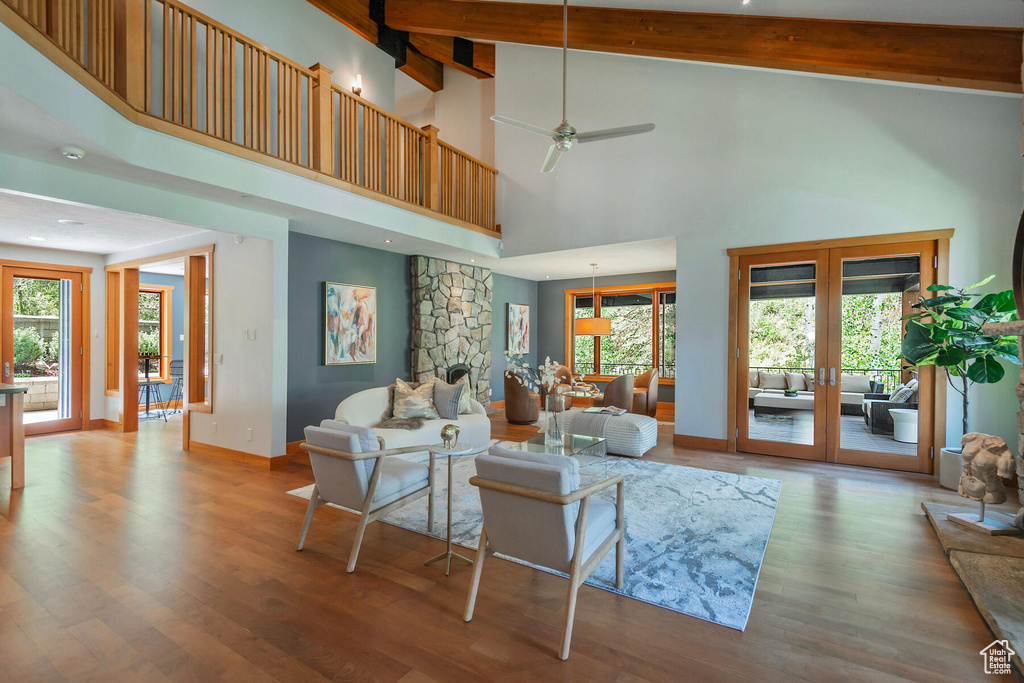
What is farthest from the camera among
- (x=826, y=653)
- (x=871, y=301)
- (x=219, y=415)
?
(x=219, y=415)

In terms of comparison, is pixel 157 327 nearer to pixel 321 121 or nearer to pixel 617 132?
pixel 321 121

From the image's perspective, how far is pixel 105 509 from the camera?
3795 mm

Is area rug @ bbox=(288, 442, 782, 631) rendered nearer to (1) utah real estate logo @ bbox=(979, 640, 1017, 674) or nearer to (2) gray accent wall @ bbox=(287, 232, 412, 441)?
(1) utah real estate logo @ bbox=(979, 640, 1017, 674)

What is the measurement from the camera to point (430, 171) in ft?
19.9

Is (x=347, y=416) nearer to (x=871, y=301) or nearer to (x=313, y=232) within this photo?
(x=313, y=232)

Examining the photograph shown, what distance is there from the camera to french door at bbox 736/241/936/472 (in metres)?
4.96

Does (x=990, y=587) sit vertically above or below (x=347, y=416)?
below

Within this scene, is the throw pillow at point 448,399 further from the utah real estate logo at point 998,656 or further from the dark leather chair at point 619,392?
the utah real estate logo at point 998,656

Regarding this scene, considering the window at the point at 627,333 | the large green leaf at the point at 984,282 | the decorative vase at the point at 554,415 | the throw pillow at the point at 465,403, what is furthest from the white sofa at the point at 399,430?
the window at the point at 627,333

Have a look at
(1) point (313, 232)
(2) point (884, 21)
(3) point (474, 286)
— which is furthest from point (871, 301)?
(1) point (313, 232)

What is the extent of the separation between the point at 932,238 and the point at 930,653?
14.0 feet

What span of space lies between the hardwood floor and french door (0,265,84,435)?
11.9ft

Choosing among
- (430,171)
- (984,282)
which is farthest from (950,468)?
(430,171)

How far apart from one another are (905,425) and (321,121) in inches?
257
